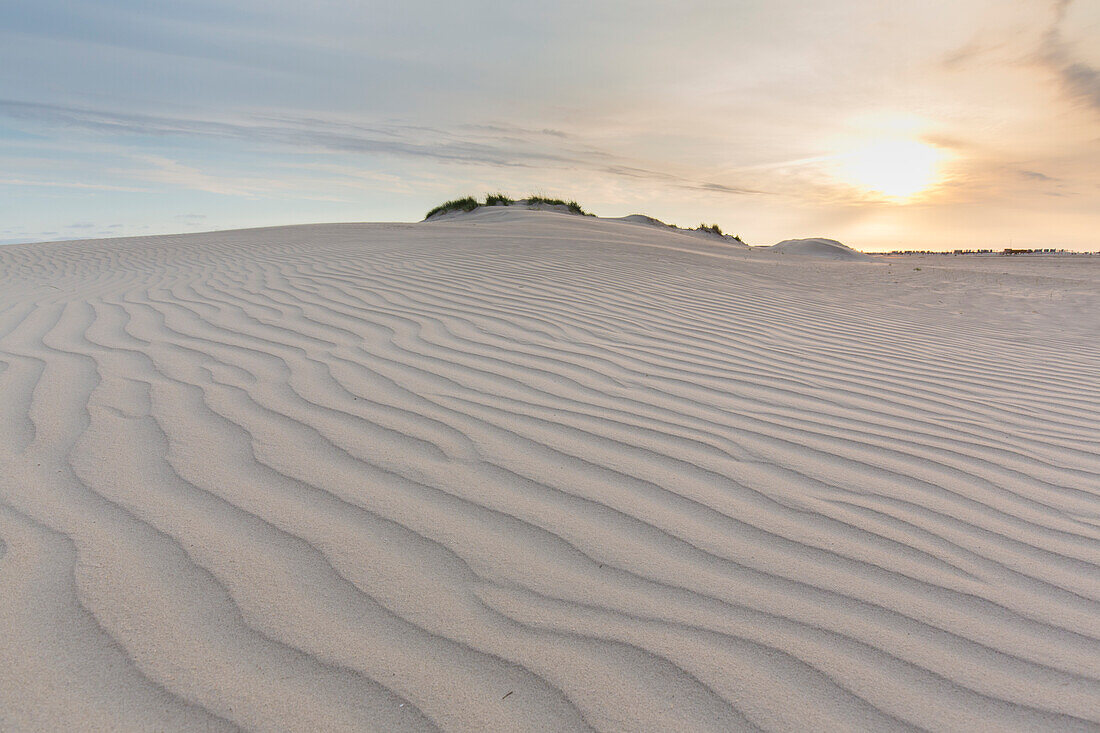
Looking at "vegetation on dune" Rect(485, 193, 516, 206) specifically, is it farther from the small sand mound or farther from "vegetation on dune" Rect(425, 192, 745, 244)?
the small sand mound

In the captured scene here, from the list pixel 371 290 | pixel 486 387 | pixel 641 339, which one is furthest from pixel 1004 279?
pixel 486 387

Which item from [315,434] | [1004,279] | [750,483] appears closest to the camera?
[750,483]

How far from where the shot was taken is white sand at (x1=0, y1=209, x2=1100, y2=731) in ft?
4.37

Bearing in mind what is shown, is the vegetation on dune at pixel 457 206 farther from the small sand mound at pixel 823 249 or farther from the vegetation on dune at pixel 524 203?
the small sand mound at pixel 823 249

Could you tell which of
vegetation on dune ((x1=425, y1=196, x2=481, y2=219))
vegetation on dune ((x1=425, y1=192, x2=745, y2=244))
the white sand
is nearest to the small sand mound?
vegetation on dune ((x1=425, y1=192, x2=745, y2=244))

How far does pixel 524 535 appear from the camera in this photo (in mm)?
1823

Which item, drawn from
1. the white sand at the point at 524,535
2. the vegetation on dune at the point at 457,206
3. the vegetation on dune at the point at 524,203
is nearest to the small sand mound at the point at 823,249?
the vegetation on dune at the point at 524,203

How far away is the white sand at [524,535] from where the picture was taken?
1332 mm

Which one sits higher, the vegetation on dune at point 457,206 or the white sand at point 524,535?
the vegetation on dune at point 457,206

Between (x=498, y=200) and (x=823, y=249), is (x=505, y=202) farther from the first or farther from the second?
(x=823, y=249)

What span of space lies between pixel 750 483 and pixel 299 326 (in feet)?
9.59

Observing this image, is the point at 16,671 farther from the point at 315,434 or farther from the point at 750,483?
the point at 750,483

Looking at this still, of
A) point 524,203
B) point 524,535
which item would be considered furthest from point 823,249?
point 524,535

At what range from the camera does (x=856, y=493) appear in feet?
7.30
